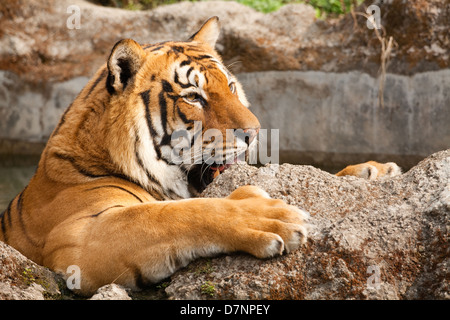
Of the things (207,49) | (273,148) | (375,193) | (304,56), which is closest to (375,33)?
(304,56)

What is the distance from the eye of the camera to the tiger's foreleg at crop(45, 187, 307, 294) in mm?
1962

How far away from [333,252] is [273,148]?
3.77 meters

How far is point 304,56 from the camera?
5715 mm

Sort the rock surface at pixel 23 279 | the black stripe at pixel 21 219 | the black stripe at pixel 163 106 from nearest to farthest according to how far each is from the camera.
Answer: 1. the rock surface at pixel 23 279
2. the black stripe at pixel 21 219
3. the black stripe at pixel 163 106

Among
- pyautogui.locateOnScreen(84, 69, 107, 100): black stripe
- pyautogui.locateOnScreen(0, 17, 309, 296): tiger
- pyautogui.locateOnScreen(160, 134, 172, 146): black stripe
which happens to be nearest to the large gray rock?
pyautogui.locateOnScreen(0, 17, 309, 296): tiger

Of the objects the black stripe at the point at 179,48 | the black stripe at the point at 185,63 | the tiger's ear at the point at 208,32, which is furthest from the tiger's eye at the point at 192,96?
the tiger's ear at the point at 208,32

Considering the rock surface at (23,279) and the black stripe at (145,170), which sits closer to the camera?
the rock surface at (23,279)

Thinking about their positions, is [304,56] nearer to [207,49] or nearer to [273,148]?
[273,148]

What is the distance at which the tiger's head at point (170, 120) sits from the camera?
2574 mm

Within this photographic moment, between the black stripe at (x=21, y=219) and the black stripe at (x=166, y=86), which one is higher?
the black stripe at (x=166, y=86)

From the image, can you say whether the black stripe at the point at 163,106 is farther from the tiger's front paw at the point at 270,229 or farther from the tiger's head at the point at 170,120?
the tiger's front paw at the point at 270,229

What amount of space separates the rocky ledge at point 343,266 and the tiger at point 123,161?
0.54 feet

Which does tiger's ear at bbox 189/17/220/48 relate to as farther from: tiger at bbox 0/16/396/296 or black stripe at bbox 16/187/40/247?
black stripe at bbox 16/187/40/247

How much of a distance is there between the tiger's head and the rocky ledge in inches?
22.0
